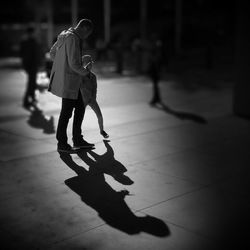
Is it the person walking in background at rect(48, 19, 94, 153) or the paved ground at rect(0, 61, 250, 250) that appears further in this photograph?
the person walking in background at rect(48, 19, 94, 153)

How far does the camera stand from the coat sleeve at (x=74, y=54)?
6.56 meters

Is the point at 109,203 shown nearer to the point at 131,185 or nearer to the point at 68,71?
the point at 131,185

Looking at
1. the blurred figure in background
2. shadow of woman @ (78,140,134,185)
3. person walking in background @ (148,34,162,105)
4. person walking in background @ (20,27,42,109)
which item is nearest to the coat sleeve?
shadow of woman @ (78,140,134,185)

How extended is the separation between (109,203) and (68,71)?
7.98ft

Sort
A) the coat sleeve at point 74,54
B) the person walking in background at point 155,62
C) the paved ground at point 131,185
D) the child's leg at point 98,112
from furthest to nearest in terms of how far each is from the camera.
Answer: the person walking in background at point 155,62, the child's leg at point 98,112, the coat sleeve at point 74,54, the paved ground at point 131,185

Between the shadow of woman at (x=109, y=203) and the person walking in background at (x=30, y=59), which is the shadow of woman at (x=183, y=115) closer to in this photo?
the person walking in background at (x=30, y=59)

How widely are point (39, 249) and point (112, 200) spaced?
1.32 meters

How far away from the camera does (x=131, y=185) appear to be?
5594 mm

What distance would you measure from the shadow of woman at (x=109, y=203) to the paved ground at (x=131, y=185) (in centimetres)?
1

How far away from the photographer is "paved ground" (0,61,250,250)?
4176 mm

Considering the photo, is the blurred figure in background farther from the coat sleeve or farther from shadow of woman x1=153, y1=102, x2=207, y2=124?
the coat sleeve

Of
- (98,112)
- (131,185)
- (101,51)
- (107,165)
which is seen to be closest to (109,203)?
(131,185)

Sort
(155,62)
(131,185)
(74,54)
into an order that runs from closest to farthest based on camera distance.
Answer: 1. (131,185)
2. (74,54)
3. (155,62)

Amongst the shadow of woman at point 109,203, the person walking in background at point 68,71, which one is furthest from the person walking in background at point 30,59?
the shadow of woman at point 109,203
